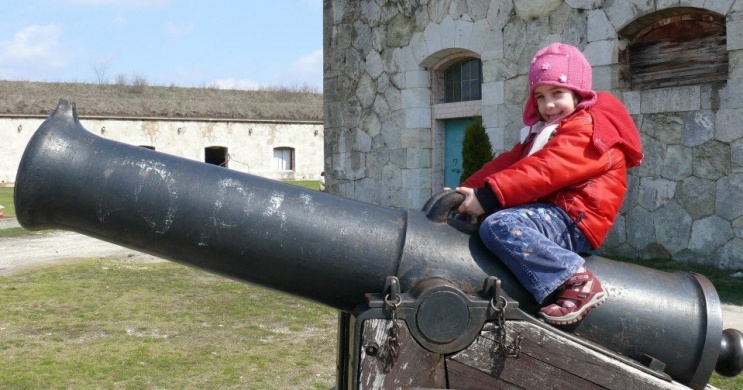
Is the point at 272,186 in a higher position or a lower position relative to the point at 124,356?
higher

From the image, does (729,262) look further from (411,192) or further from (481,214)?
(481,214)

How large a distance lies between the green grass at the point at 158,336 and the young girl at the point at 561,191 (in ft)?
7.04

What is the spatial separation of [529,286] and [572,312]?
137 millimetres

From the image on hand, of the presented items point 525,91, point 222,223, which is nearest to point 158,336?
point 222,223

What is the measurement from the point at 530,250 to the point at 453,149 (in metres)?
7.81

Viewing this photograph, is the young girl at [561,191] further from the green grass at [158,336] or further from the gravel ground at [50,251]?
the gravel ground at [50,251]

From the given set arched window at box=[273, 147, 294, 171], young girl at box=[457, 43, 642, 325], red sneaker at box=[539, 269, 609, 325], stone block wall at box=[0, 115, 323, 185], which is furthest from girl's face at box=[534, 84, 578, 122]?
arched window at box=[273, 147, 294, 171]

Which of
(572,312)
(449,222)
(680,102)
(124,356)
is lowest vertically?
(124,356)

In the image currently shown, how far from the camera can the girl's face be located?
108 inches

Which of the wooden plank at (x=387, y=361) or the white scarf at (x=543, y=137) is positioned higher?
the white scarf at (x=543, y=137)

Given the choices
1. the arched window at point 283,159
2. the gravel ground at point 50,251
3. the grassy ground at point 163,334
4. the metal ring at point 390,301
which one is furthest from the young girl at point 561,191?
the arched window at point 283,159

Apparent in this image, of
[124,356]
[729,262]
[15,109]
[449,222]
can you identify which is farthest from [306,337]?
[15,109]

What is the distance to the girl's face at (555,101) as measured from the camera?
273 cm

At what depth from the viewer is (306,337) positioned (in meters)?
5.43
